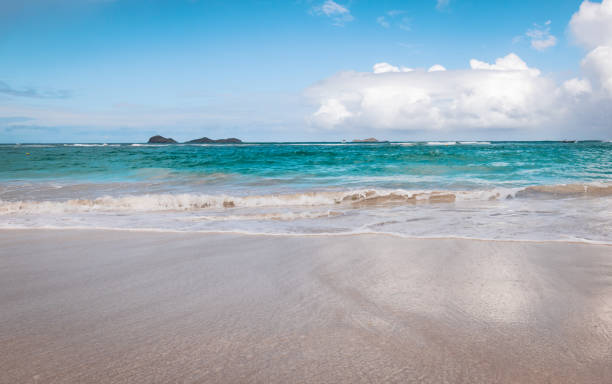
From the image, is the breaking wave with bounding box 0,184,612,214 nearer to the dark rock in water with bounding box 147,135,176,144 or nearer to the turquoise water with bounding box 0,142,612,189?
the turquoise water with bounding box 0,142,612,189

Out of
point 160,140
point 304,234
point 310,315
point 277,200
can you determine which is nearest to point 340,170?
point 277,200

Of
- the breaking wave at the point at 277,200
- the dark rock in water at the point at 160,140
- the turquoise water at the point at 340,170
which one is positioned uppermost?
the dark rock in water at the point at 160,140

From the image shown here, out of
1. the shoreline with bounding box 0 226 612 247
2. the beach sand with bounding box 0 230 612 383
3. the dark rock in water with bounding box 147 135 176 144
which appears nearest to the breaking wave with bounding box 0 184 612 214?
the shoreline with bounding box 0 226 612 247

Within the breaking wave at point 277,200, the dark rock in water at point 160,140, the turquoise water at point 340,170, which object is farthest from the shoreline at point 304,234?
the dark rock in water at point 160,140

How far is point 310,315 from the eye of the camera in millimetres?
1985

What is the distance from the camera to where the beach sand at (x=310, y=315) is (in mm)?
1463

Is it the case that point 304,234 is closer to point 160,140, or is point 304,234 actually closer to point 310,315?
point 310,315

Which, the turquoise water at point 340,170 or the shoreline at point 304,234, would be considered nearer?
the shoreline at point 304,234

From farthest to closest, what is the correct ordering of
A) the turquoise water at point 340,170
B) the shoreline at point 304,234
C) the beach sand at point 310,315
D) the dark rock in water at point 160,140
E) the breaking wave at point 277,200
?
1. the dark rock in water at point 160,140
2. the turquoise water at point 340,170
3. the breaking wave at point 277,200
4. the shoreline at point 304,234
5. the beach sand at point 310,315

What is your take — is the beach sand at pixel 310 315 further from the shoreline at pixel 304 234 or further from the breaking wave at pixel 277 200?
the breaking wave at pixel 277 200

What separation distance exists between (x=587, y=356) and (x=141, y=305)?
2335 millimetres

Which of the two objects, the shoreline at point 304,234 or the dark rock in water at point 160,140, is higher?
the dark rock in water at point 160,140

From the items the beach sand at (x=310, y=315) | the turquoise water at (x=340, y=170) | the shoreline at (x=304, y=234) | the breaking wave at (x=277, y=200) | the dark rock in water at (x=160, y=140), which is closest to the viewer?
the beach sand at (x=310, y=315)

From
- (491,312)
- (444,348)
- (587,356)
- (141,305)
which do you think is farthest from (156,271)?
(587,356)
